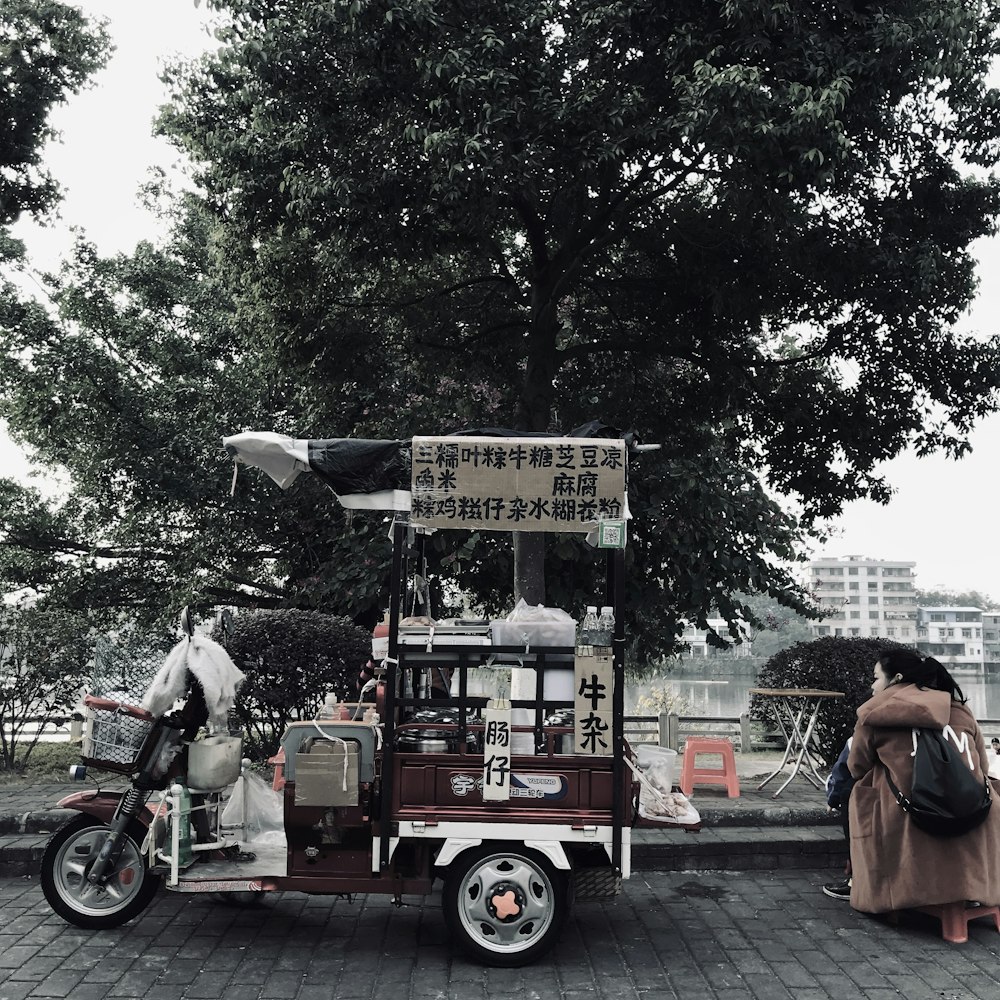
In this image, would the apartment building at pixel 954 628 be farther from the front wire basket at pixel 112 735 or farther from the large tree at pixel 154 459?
the front wire basket at pixel 112 735

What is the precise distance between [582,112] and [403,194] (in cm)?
169

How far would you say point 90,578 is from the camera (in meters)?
15.5

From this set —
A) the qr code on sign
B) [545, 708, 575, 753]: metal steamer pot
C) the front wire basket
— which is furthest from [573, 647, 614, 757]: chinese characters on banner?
the front wire basket

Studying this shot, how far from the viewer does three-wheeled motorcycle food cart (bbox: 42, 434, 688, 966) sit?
4.97m

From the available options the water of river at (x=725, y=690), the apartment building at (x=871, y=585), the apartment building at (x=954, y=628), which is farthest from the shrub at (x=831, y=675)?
the apartment building at (x=871, y=585)

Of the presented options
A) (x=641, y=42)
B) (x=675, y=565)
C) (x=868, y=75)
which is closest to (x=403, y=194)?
(x=641, y=42)

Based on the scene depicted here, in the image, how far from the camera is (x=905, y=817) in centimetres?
548

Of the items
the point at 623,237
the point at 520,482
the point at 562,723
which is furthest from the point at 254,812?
the point at 623,237

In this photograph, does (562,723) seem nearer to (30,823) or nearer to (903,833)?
(903,833)

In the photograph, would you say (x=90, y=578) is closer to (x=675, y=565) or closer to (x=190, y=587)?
(x=190, y=587)

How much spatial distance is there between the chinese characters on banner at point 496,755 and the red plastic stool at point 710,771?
362 centimetres

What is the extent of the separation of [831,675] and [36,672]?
6.96 meters

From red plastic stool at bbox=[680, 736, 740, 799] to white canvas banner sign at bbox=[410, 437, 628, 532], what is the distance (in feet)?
12.5

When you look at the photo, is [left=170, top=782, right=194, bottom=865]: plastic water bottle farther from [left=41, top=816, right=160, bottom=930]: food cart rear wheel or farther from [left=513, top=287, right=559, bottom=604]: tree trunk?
[left=513, top=287, right=559, bottom=604]: tree trunk
